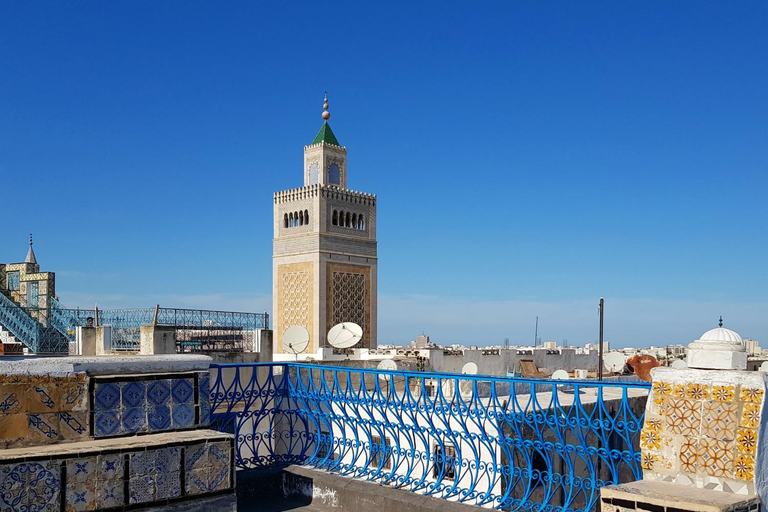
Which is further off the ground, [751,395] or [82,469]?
[751,395]

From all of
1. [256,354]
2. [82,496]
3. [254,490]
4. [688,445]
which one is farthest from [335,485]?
[256,354]

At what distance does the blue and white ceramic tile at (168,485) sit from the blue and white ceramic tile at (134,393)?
1.39ft

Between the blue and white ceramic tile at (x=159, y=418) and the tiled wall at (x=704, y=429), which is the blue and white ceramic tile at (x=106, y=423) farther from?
the tiled wall at (x=704, y=429)

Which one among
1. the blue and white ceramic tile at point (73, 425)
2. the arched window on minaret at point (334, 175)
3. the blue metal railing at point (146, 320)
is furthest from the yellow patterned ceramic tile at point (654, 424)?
the arched window on minaret at point (334, 175)

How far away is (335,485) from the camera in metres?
5.13

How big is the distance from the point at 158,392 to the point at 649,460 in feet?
8.29

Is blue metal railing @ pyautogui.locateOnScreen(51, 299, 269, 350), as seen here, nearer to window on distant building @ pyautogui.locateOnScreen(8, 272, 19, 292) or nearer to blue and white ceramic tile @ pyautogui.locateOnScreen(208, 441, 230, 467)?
window on distant building @ pyautogui.locateOnScreen(8, 272, 19, 292)

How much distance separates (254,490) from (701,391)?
3566 millimetres

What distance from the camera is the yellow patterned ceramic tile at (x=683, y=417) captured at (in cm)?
293

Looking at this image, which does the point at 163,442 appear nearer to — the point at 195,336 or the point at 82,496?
the point at 82,496

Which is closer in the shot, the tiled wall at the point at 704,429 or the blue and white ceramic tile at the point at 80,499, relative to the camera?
the tiled wall at the point at 704,429

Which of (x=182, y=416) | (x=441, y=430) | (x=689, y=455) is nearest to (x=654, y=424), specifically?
(x=689, y=455)

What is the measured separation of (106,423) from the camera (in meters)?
3.82

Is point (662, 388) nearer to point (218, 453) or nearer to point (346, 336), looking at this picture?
point (218, 453)
